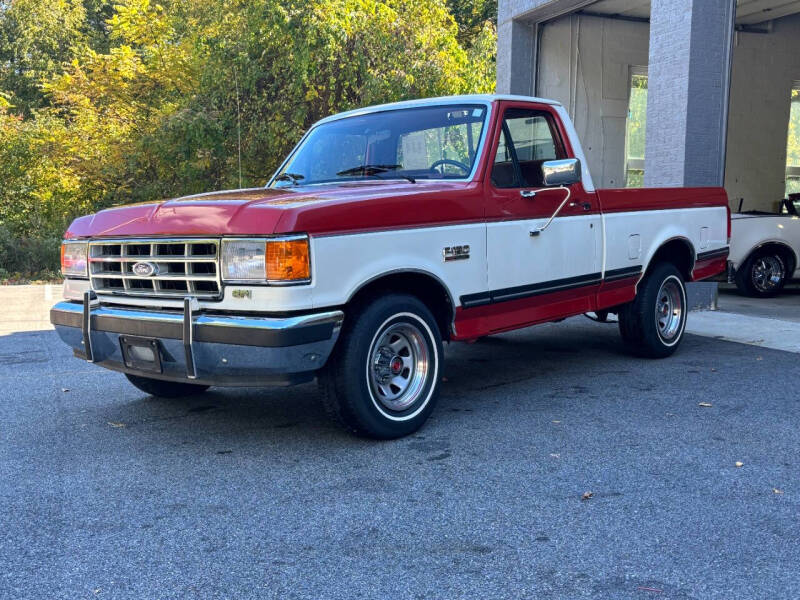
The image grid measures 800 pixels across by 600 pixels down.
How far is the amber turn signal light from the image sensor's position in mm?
4039

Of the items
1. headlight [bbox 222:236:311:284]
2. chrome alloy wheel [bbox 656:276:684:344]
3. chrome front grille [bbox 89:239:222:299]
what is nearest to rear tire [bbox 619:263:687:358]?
chrome alloy wheel [bbox 656:276:684:344]

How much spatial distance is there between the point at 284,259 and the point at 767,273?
10.3m

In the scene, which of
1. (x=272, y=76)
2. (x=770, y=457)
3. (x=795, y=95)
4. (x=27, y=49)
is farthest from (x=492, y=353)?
(x=27, y=49)

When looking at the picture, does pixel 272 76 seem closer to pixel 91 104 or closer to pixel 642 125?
pixel 91 104

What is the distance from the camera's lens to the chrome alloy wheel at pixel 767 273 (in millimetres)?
12211

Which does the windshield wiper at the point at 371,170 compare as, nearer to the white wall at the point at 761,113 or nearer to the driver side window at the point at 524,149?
the driver side window at the point at 524,149

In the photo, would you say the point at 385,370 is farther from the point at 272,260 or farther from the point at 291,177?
the point at 291,177

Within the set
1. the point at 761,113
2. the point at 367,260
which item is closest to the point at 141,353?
the point at 367,260

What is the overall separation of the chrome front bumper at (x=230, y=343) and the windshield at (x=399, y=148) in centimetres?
155

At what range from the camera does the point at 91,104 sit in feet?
71.5

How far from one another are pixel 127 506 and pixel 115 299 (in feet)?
4.69

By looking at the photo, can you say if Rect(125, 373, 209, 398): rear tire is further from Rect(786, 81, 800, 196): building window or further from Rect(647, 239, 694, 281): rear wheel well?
Rect(786, 81, 800, 196): building window

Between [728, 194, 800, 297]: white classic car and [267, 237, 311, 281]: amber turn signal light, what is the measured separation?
9.68 metres

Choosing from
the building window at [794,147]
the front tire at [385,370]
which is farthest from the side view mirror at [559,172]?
the building window at [794,147]
